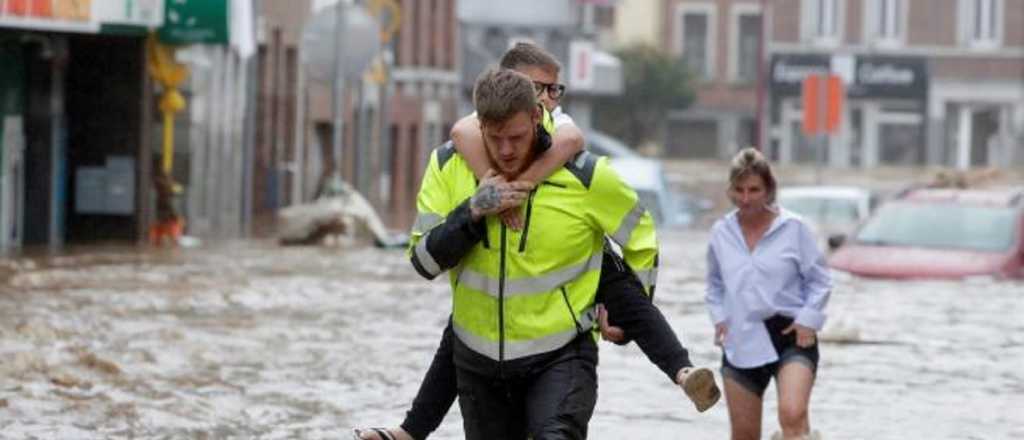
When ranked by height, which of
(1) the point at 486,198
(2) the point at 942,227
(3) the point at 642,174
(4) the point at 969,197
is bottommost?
(3) the point at 642,174

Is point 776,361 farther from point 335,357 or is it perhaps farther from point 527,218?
point 335,357

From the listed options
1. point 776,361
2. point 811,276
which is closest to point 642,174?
point 811,276

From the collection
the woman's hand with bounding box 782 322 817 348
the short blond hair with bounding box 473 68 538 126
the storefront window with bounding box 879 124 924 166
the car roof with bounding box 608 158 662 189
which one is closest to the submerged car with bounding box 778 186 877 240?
the car roof with bounding box 608 158 662 189

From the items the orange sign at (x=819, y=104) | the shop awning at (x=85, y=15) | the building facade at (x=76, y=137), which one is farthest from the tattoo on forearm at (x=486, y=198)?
the orange sign at (x=819, y=104)

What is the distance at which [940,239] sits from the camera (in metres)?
28.0

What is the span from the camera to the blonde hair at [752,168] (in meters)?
12.0

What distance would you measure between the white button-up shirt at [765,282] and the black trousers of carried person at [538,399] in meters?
3.36

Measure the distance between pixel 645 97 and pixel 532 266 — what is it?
72172mm

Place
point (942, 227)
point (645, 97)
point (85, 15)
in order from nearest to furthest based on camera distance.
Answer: point (942, 227) < point (85, 15) < point (645, 97)

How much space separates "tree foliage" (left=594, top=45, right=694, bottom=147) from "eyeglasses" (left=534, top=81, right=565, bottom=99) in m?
70.3

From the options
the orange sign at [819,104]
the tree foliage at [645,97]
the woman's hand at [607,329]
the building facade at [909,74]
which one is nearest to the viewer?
the woman's hand at [607,329]

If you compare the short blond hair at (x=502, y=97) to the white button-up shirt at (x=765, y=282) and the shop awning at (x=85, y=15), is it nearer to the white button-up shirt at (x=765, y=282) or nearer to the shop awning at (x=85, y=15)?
the white button-up shirt at (x=765, y=282)

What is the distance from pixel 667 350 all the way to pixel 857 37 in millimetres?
74240

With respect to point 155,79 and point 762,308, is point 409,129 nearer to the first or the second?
point 155,79
